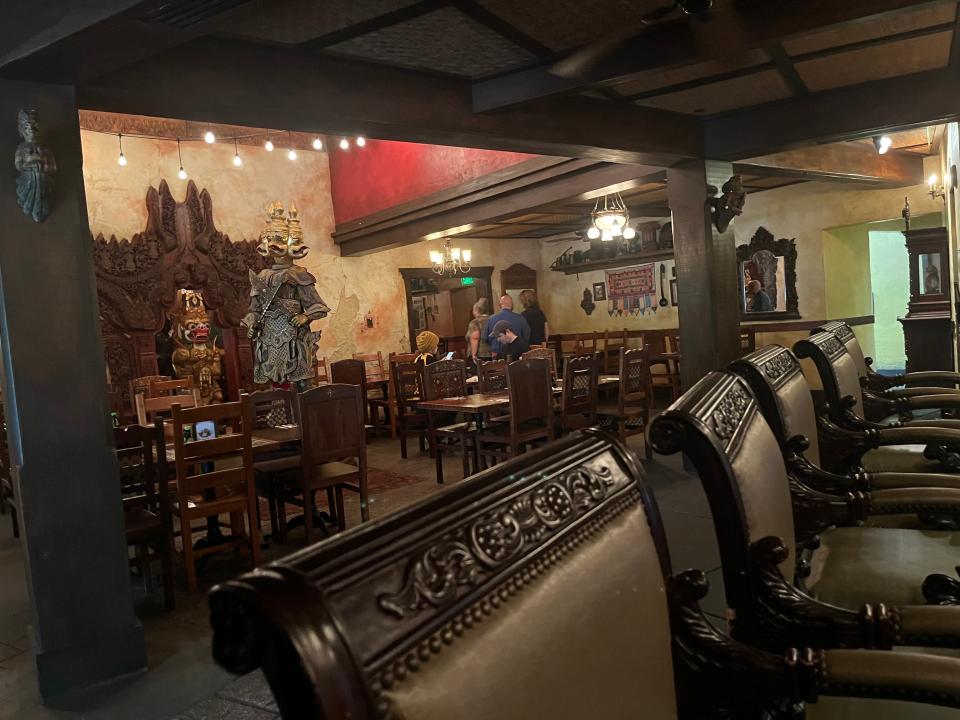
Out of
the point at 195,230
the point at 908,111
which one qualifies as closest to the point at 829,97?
the point at 908,111

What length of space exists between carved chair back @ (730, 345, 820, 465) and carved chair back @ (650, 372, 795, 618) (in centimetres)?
38

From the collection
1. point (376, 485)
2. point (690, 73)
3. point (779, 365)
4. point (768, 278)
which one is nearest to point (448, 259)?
point (768, 278)

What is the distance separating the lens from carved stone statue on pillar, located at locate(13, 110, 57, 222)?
2365 millimetres

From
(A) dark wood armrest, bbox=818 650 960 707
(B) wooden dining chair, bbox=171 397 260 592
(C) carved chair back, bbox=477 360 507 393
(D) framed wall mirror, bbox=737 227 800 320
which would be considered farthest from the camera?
(D) framed wall mirror, bbox=737 227 800 320

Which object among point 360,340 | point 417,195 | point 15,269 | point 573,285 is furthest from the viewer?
point 573,285

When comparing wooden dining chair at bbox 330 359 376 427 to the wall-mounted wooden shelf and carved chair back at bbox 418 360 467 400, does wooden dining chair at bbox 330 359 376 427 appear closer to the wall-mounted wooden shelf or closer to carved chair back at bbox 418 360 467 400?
carved chair back at bbox 418 360 467 400

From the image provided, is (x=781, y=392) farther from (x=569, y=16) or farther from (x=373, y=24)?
(x=373, y=24)

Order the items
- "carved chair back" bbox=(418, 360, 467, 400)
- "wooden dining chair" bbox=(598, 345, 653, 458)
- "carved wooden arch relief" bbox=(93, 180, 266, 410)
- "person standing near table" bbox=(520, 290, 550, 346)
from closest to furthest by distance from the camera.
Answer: "wooden dining chair" bbox=(598, 345, 653, 458) < "carved chair back" bbox=(418, 360, 467, 400) < "carved wooden arch relief" bbox=(93, 180, 266, 410) < "person standing near table" bbox=(520, 290, 550, 346)

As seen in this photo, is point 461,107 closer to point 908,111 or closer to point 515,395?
point 515,395

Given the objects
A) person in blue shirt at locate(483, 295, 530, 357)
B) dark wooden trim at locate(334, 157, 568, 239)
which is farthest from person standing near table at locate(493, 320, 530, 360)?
dark wooden trim at locate(334, 157, 568, 239)

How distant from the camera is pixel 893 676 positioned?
3.09ft

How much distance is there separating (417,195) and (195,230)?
9.35ft

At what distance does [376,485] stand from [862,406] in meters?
3.77

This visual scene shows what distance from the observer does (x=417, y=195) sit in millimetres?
8320
